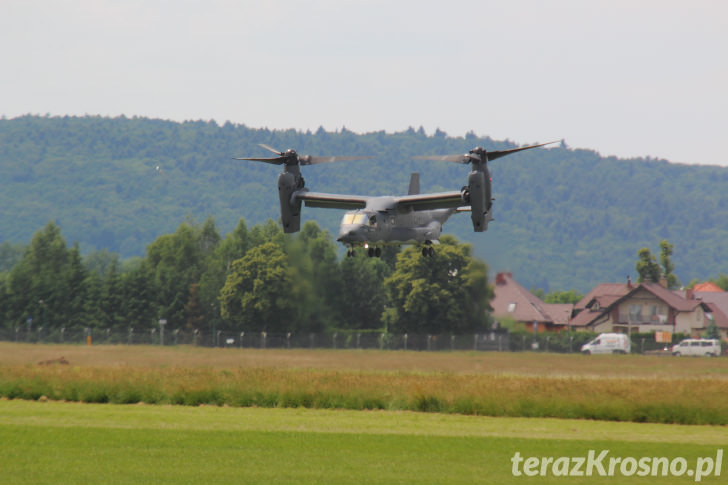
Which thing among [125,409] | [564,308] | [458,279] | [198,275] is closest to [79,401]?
[125,409]

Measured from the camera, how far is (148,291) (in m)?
95.8

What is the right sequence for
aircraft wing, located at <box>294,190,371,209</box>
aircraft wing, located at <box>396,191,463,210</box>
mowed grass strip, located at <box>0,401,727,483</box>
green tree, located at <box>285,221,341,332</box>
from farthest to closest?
green tree, located at <box>285,221,341,332</box>, aircraft wing, located at <box>396,191,463,210</box>, aircraft wing, located at <box>294,190,371,209</box>, mowed grass strip, located at <box>0,401,727,483</box>

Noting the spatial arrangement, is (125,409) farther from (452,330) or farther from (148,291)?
(148,291)

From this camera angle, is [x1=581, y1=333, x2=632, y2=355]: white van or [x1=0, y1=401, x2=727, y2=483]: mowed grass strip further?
[x1=581, y1=333, x2=632, y2=355]: white van

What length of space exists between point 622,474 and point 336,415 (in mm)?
16012

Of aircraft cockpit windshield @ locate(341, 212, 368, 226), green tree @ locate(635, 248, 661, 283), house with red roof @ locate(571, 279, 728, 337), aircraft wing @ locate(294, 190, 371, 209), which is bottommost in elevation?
house with red roof @ locate(571, 279, 728, 337)

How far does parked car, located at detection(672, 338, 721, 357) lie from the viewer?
89.4 meters

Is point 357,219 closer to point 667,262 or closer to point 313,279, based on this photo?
point 313,279

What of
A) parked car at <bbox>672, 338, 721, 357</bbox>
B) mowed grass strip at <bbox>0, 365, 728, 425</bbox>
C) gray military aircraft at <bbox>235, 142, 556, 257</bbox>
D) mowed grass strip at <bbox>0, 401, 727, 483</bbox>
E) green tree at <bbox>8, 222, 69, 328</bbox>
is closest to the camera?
mowed grass strip at <bbox>0, 401, 727, 483</bbox>

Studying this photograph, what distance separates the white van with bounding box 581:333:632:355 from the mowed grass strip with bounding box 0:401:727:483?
5448cm

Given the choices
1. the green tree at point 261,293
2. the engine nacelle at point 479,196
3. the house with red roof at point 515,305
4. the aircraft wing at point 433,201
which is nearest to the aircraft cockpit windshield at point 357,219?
the aircraft wing at point 433,201

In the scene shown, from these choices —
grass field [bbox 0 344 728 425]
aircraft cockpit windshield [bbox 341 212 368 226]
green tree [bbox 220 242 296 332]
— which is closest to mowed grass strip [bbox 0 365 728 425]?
grass field [bbox 0 344 728 425]

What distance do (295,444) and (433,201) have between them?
Answer: 1499 cm

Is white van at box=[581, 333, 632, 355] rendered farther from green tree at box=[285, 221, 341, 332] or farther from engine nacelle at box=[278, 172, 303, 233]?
engine nacelle at box=[278, 172, 303, 233]
